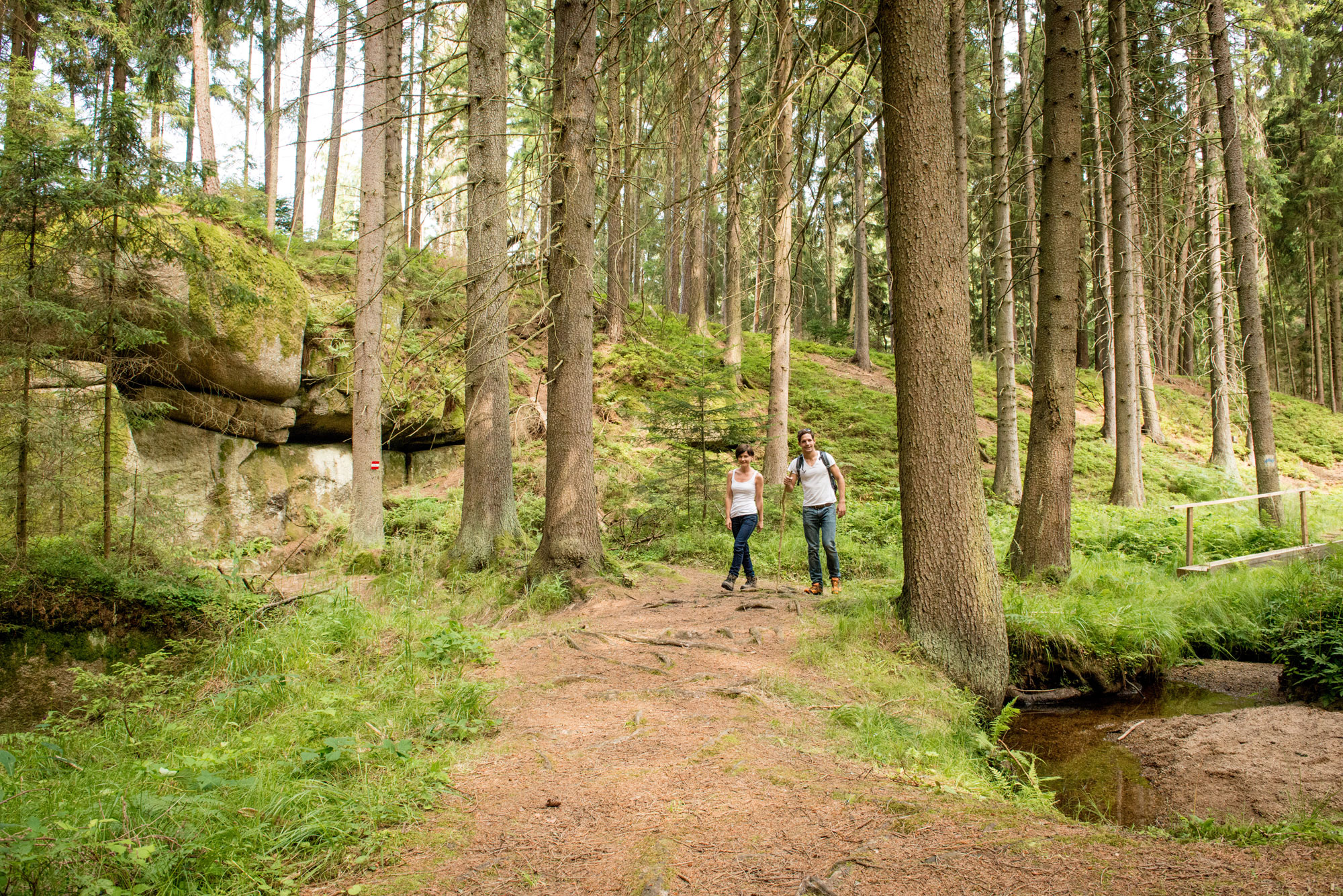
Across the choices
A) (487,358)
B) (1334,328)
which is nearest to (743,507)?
(487,358)

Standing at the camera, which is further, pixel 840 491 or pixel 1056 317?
pixel 1056 317

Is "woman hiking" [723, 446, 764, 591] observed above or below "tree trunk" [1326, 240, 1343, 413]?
below

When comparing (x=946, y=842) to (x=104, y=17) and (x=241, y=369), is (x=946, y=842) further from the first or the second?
(x=104, y=17)

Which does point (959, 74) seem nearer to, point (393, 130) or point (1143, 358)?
point (393, 130)

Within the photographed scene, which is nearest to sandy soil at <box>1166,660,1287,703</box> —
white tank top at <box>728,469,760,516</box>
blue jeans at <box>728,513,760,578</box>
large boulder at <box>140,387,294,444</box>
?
blue jeans at <box>728,513,760,578</box>

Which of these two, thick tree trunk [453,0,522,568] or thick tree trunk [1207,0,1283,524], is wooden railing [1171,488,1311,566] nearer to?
thick tree trunk [1207,0,1283,524]

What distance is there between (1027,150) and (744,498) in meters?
6.26

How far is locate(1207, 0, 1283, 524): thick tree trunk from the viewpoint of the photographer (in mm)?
10742

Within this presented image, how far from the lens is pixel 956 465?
560 cm

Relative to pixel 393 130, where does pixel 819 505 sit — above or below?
below

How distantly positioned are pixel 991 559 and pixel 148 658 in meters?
6.75

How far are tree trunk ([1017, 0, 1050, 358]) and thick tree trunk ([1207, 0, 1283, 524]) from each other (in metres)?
2.67

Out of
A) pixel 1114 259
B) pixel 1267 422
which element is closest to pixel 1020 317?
pixel 1114 259

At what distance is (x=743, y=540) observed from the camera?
324 inches
